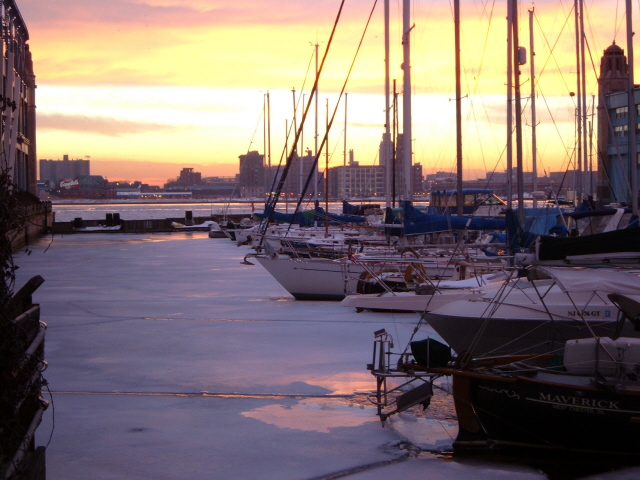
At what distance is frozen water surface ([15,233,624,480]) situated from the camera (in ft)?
23.9

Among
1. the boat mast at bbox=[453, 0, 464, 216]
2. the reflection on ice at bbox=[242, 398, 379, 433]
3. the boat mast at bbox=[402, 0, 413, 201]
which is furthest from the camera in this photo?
the boat mast at bbox=[453, 0, 464, 216]

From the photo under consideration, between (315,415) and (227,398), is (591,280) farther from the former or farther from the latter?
(227,398)

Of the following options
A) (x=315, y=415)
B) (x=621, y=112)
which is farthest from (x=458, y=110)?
(x=621, y=112)

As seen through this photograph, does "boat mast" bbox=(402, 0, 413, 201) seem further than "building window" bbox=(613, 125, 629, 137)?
No

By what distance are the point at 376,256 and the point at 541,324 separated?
9637 mm

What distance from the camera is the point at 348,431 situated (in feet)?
27.4

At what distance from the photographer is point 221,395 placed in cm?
978

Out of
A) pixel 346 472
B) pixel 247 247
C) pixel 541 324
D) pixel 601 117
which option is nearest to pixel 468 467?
pixel 346 472

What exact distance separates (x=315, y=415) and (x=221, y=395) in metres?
1.51

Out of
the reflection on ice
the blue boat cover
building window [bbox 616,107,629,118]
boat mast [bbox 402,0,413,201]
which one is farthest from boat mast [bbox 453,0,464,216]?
building window [bbox 616,107,629,118]

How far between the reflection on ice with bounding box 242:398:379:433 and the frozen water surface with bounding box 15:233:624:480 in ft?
0.05

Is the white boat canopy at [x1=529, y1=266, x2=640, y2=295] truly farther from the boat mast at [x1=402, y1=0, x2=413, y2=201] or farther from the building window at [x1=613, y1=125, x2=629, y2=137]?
the building window at [x1=613, y1=125, x2=629, y2=137]

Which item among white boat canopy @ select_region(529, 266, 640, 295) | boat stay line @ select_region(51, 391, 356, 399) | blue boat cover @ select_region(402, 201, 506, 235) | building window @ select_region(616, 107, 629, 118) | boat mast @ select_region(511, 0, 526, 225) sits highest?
building window @ select_region(616, 107, 629, 118)

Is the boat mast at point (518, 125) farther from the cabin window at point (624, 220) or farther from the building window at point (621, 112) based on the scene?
the building window at point (621, 112)
